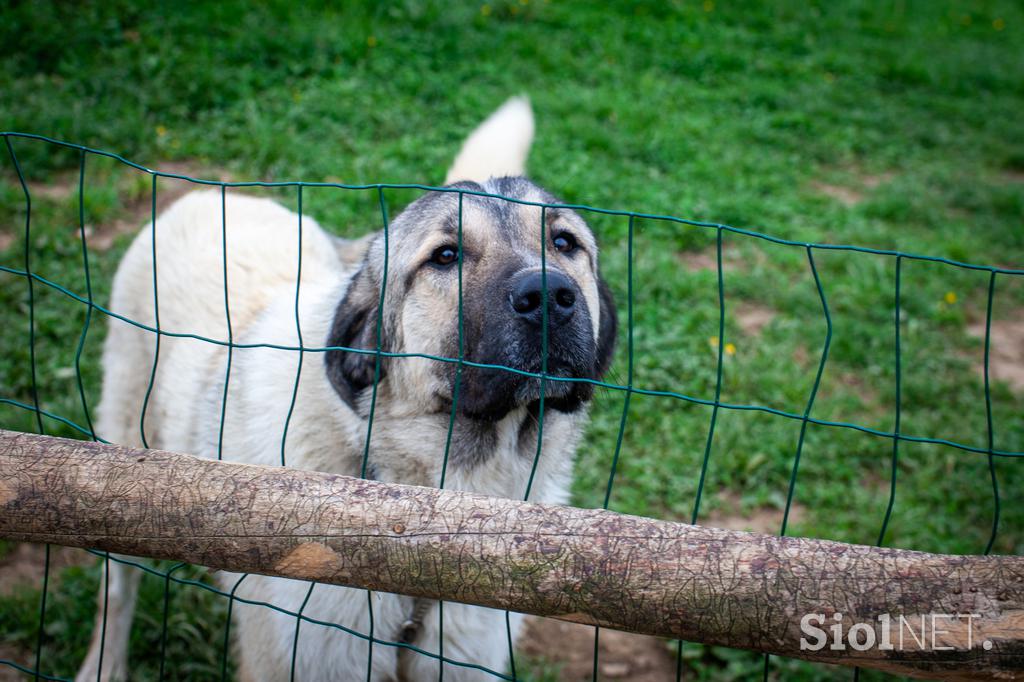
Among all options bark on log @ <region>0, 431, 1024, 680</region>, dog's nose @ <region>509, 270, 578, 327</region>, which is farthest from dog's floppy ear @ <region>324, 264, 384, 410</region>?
bark on log @ <region>0, 431, 1024, 680</region>

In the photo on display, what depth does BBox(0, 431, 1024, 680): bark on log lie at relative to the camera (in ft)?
4.82

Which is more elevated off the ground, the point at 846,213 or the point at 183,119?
the point at 183,119

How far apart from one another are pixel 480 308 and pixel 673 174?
4620 millimetres

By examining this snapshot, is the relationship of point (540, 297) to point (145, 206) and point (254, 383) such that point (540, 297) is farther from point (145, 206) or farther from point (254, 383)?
point (145, 206)

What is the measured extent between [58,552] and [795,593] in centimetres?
340

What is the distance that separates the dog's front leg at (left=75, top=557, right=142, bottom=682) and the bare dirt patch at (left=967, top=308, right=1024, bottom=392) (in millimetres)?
4879

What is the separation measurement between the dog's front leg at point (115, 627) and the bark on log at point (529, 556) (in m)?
1.56

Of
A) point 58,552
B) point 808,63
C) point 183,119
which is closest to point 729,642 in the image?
point 58,552

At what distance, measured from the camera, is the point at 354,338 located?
107 inches

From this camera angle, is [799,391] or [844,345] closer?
[799,391]

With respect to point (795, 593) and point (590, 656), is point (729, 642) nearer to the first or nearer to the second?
point (795, 593)

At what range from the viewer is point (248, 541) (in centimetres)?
163

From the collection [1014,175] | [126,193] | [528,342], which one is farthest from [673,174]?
[528,342]

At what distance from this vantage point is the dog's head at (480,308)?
2.23 metres
